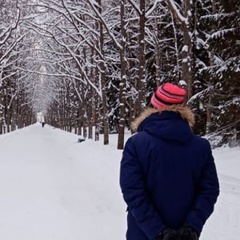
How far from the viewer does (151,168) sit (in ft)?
9.55

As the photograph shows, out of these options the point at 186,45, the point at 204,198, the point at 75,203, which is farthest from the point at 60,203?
the point at 186,45

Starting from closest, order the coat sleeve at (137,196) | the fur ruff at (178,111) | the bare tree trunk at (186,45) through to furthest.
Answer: the coat sleeve at (137,196) < the fur ruff at (178,111) < the bare tree trunk at (186,45)

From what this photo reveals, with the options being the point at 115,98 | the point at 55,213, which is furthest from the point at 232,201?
the point at 115,98

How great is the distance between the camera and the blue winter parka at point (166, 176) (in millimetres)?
2883

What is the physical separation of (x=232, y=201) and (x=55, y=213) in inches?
127

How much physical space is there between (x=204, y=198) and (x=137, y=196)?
0.51m

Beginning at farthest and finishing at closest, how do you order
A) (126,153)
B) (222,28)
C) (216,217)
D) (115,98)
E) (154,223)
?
(115,98) < (222,28) < (216,217) < (126,153) < (154,223)

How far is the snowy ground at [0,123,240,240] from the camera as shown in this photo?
617 centimetres

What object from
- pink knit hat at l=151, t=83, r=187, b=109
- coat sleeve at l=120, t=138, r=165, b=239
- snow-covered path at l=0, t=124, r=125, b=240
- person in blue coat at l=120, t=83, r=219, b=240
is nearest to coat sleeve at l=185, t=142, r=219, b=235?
person in blue coat at l=120, t=83, r=219, b=240

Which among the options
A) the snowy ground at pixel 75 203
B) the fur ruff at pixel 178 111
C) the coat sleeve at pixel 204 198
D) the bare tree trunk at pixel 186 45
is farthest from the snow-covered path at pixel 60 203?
the bare tree trunk at pixel 186 45

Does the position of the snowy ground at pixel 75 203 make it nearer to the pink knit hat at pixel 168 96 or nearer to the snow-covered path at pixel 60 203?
the snow-covered path at pixel 60 203

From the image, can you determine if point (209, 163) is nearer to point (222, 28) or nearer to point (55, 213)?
point (55, 213)

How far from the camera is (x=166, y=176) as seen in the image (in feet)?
9.53

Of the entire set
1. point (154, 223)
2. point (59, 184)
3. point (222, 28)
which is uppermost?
point (222, 28)
